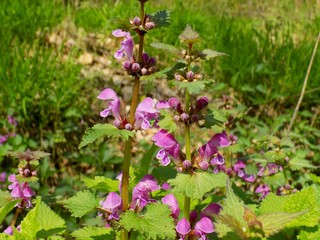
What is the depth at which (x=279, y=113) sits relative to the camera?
13.4 ft

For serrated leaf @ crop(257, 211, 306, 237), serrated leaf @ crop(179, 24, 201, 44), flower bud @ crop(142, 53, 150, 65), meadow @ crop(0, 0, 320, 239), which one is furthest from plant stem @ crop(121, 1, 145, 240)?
meadow @ crop(0, 0, 320, 239)

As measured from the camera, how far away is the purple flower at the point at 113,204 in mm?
1272

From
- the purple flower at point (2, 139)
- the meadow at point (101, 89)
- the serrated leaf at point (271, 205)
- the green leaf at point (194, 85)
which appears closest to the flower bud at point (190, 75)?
the green leaf at point (194, 85)

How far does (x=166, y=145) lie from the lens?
126 centimetres

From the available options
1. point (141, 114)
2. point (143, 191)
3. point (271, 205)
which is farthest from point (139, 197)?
point (271, 205)

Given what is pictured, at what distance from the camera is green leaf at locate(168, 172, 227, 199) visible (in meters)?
1.17

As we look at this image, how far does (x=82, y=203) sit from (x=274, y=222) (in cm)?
57

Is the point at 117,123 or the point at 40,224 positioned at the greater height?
the point at 117,123

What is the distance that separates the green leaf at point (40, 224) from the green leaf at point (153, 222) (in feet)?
0.76

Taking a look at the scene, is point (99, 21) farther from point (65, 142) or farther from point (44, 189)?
point (44, 189)

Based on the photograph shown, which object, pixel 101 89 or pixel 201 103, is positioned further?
pixel 101 89

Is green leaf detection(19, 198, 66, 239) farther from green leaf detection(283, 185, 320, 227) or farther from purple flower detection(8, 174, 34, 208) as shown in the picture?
green leaf detection(283, 185, 320, 227)

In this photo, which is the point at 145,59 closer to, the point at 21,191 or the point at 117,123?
the point at 117,123

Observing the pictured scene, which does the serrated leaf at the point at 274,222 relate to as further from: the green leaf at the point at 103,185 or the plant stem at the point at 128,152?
the green leaf at the point at 103,185
